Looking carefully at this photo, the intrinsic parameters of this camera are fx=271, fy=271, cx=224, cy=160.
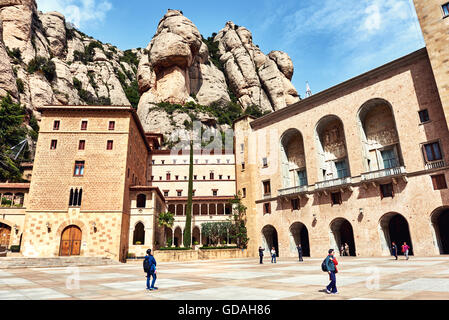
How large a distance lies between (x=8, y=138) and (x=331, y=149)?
50.3 m

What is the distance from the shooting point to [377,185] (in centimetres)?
2908

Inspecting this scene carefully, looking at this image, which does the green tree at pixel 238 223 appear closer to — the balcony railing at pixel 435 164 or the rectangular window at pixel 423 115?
the balcony railing at pixel 435 164

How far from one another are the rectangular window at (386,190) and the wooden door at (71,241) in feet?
108

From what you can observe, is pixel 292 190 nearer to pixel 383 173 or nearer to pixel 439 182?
pixel 383 173

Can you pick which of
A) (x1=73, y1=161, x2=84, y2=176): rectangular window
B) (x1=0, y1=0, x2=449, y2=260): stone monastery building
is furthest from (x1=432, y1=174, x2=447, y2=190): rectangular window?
(x1=73, y1=161, x2=84, y2=176): rectangular window

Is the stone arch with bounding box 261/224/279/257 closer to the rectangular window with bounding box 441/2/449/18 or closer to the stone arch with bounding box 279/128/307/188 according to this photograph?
the stone arch with bounding box 279/128/307/188

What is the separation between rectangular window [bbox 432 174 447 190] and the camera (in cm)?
2530

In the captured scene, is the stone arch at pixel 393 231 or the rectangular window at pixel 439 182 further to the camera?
the stone arch at pixel 393 231

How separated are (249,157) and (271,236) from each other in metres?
12.3

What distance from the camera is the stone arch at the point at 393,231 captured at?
2820 cm

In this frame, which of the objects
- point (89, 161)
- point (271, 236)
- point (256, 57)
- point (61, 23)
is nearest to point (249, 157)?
point (271, 236)

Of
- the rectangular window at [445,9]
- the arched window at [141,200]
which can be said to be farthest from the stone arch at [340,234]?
the arched window at [141,200]

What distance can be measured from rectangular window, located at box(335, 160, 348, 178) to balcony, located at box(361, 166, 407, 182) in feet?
14.1

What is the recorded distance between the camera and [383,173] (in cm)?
2853
